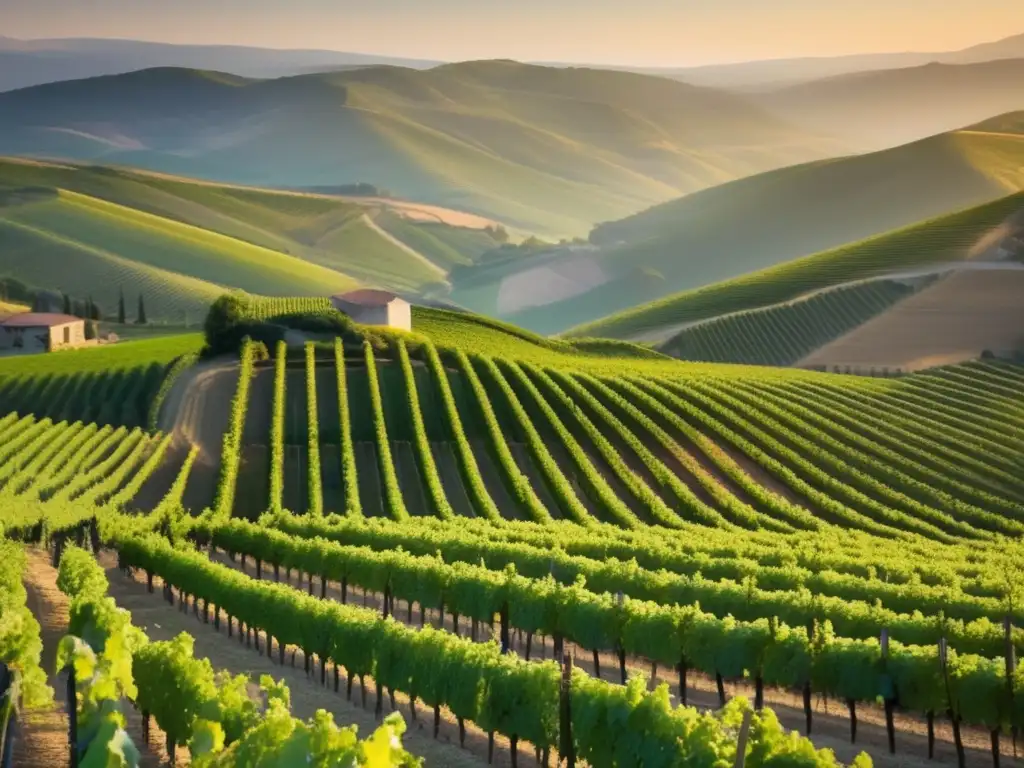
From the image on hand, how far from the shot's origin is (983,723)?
25.2 meters

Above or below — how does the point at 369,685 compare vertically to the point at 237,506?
above

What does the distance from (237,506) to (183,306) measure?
130594mm

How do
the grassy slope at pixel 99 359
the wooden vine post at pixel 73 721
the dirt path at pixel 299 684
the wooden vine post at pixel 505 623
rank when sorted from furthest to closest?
the grassy slope at pixel 99 359 → the wooden vine post at pixel 505 623 → the dirt path at pixel 299 684 → the wooden vine post at pixel 73 721

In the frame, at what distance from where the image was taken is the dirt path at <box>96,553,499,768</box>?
2620cm

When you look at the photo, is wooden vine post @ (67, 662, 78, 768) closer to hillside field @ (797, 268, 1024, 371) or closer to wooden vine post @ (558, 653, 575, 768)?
wooden vine post @ (558, 653, 575, 768)

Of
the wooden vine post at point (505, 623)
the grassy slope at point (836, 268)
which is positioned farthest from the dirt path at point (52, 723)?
the grassy slope at point (836, 268)

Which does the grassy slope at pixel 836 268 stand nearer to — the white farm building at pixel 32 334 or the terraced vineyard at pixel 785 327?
the terraced vineyard at pixel 785 327

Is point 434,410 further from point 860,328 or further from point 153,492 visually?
point 860,328

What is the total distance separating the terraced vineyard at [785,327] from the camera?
127312 millimetres

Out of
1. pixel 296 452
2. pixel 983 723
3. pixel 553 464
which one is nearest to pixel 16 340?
pixel 296 452

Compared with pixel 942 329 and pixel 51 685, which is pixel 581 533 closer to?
pixel 51 685

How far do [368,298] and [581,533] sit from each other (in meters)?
46.3

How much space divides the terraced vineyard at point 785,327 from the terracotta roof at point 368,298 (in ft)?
146

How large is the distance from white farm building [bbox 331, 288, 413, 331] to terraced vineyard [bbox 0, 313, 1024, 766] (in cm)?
261
